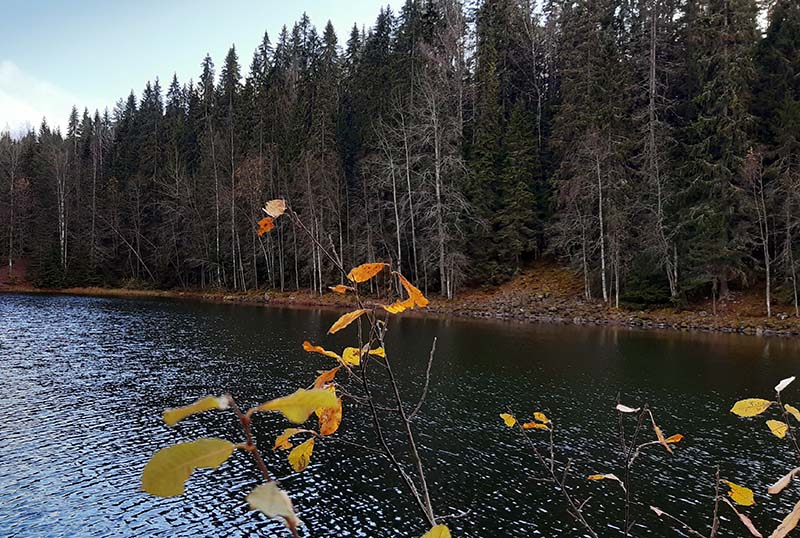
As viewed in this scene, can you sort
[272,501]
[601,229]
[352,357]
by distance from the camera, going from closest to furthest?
[272,501]
[352,357]
[601,229]

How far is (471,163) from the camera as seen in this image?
3700cm

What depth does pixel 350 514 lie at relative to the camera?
24.9 ft

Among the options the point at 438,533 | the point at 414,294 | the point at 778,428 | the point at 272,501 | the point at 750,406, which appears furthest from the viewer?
the point at 778,428

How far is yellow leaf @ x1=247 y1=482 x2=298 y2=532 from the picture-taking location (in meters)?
0.55

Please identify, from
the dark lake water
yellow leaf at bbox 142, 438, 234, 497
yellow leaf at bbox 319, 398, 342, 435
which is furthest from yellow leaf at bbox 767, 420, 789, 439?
yellow leaf at bbox 142, 438, 234, 497

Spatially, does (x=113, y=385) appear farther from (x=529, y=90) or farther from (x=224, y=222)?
(x=529, y=90)

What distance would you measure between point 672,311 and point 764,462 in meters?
19.0

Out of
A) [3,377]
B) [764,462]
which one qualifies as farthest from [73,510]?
[764,462]

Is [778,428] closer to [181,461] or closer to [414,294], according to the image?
[414,294]

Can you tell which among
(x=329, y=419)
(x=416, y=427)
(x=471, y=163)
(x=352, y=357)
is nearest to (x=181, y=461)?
(x=329, y=419)

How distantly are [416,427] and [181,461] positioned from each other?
11.2 metres

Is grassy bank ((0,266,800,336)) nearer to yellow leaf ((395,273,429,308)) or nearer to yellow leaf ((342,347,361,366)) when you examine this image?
yellow leaf ((342,347,361,366))

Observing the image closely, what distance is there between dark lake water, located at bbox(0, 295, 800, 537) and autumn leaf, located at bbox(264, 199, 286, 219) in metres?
0.95

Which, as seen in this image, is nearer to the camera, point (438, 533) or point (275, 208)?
point (438, 533)
